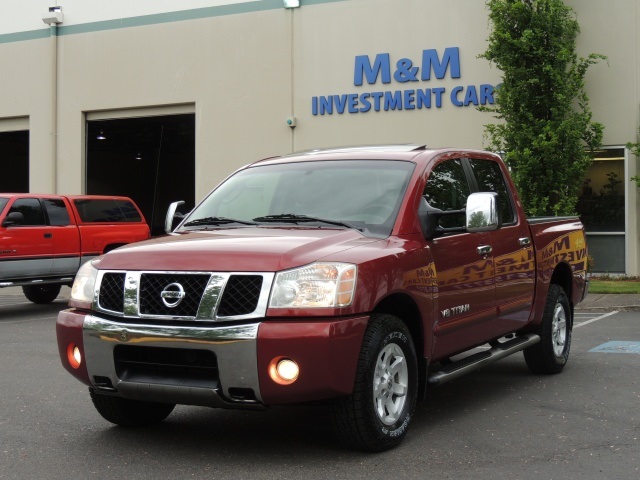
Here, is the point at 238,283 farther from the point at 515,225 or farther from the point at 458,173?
the point at 515,225

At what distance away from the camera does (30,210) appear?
1592 centimetres

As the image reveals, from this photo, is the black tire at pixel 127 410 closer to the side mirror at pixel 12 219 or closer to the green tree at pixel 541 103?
the side mirror at pixel 12 219

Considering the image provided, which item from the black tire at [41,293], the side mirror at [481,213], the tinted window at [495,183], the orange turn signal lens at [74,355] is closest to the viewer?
the orange turn signal lens at [74,355]

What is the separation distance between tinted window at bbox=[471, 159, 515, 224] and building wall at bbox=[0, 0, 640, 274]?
41.2 feet

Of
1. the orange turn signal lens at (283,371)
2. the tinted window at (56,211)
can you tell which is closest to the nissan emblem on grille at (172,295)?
the orange turn signal lens at (283,371)

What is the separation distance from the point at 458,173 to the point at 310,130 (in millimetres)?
15916

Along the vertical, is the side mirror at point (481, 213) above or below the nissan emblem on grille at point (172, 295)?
above

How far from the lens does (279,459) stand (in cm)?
569

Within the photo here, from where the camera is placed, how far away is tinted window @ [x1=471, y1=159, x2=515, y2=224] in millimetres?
7711

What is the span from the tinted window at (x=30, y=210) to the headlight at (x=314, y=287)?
444 inches

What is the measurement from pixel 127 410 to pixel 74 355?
2.26 feet

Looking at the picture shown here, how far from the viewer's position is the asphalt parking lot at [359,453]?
17.9ft

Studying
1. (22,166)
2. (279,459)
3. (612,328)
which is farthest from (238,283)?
(22,166)

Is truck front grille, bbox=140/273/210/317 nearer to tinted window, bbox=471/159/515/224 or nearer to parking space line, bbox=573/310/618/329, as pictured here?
tinted window, bbox=471/159/515/224
